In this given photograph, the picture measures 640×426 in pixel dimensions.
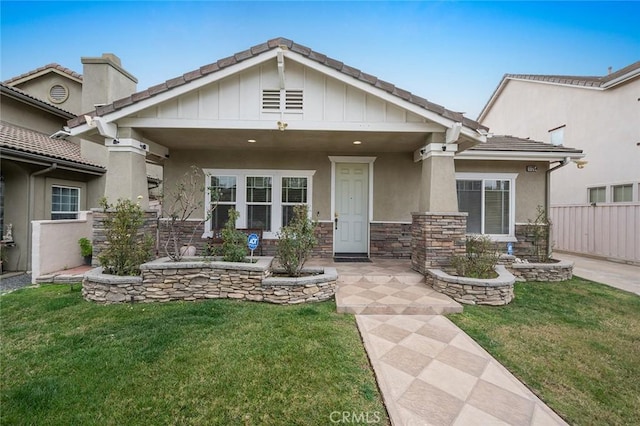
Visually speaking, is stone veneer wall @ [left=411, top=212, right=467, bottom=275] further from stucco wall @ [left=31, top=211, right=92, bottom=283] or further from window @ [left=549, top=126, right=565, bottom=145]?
window @ [left=549, top=126, right=565, bottom=145]

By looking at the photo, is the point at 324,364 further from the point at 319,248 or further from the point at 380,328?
the point at 319,248

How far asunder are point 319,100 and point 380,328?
446 centimetres

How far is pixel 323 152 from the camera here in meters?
7.92

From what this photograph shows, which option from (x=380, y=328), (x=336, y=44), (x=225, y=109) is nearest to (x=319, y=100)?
(x=225, y=109)

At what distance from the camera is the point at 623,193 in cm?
988

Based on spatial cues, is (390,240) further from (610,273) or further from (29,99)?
(29,99)

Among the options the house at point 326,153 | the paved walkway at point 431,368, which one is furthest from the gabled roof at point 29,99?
the paved walkway at point 431,368

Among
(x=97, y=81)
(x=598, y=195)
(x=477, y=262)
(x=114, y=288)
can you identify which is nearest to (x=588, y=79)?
(x=598, y=195)

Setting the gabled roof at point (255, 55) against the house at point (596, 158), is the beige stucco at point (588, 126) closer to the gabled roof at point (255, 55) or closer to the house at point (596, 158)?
the house at point (596, 158)

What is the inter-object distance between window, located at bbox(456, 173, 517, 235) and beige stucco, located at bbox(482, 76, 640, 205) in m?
5.21

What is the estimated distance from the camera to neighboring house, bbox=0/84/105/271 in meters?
7.15

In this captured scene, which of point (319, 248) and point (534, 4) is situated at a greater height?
point (534, 4)

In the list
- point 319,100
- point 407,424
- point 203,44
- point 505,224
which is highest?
point 203,44

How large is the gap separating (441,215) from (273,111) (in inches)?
160
